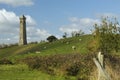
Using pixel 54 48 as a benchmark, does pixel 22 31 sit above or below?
above

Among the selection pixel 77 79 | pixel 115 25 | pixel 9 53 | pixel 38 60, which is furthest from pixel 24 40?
pixel 77 79

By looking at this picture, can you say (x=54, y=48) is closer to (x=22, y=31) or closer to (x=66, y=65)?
(x=22, y=31)

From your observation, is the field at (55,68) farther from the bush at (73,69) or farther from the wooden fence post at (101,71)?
the wooden fence post at (101,71)

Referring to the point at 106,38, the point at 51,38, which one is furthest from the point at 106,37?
the point at 51,38

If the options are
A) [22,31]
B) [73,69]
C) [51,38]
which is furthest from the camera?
[22,31]

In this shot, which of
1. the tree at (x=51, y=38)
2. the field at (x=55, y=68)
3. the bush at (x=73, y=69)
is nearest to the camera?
the field at (x=55, y=68)

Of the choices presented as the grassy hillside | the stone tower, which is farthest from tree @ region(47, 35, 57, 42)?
the stone tower

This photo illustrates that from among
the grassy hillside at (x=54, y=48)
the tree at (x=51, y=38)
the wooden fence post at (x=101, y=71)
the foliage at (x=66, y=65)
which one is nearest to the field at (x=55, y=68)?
the foliage at (x=66, y=65)

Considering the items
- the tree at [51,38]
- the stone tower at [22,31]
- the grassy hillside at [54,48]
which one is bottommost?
the grassy hillside at [54,48]

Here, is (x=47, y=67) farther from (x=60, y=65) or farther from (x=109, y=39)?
(x=109, y=39)

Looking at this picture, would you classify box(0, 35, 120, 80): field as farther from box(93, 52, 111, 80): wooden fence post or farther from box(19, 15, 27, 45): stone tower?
box(19, 15, 27, 45): stone tower

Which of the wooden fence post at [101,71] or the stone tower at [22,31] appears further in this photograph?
the stone tower at [22,31]

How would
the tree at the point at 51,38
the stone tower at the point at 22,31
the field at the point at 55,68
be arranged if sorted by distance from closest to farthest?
the field at the point at 55,68 < the tree at the point at 51,38 < the stone tower at the point at 22,31

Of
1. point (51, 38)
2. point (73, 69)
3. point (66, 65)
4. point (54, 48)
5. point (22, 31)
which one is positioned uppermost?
point (22, 31)
